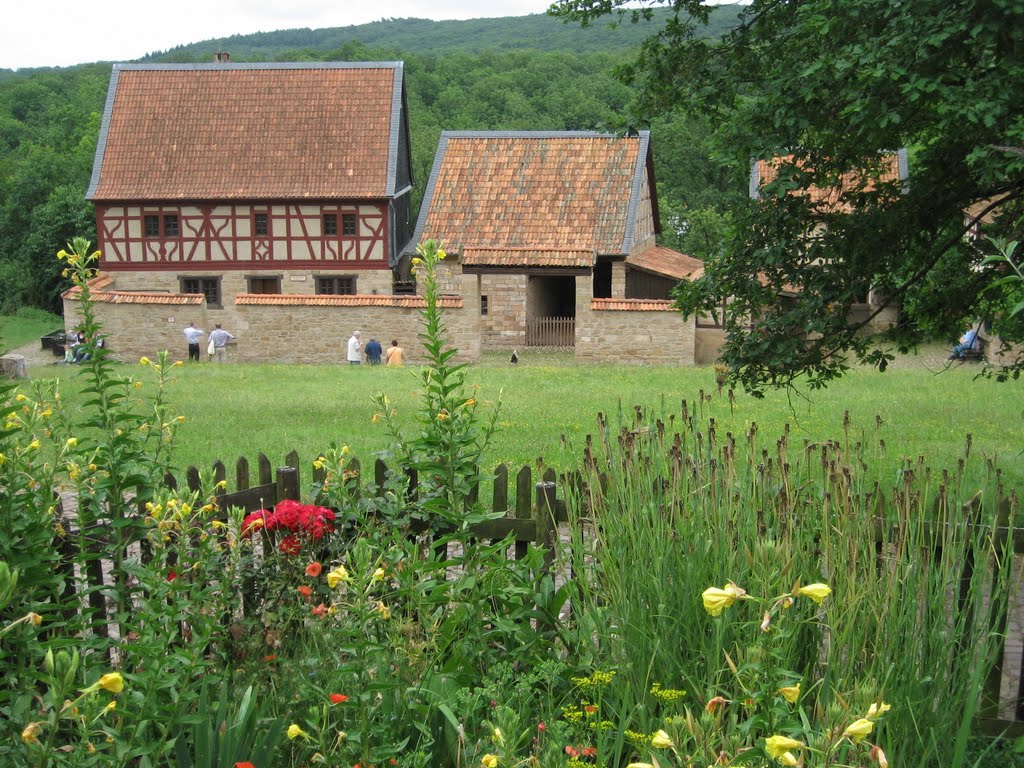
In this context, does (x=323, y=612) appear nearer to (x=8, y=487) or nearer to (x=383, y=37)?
(x=8, y=487)

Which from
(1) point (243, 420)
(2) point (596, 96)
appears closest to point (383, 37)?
(2) point (596, 96)

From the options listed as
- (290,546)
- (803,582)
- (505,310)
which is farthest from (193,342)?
(803,582)

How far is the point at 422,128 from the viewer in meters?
50.8

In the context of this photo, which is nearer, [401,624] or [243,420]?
[401,624]

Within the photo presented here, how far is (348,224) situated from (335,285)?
1.77 metres

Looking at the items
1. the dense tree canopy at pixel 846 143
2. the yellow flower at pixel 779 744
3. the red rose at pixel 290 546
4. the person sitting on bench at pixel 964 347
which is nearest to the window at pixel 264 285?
the person sitting on bench at pixel 964 347

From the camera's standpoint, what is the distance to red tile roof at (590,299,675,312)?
23.8 m

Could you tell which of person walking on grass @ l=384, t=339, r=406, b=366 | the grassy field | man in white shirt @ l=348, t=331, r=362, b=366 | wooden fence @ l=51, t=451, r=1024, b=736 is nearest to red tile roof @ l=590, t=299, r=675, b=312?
the grassy field

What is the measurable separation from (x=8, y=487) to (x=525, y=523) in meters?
2.35

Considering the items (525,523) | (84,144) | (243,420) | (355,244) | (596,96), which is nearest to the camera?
(525,523)

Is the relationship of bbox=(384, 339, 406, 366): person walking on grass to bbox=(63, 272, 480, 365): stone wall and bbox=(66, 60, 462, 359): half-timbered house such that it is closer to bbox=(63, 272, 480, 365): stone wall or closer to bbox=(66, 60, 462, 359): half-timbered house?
bbox=(63, 272, 480, 365): stone wall

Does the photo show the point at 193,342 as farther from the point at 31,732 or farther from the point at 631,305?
the point at 31,732

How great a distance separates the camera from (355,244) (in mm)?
31516

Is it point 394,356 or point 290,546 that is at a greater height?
point 290,546
